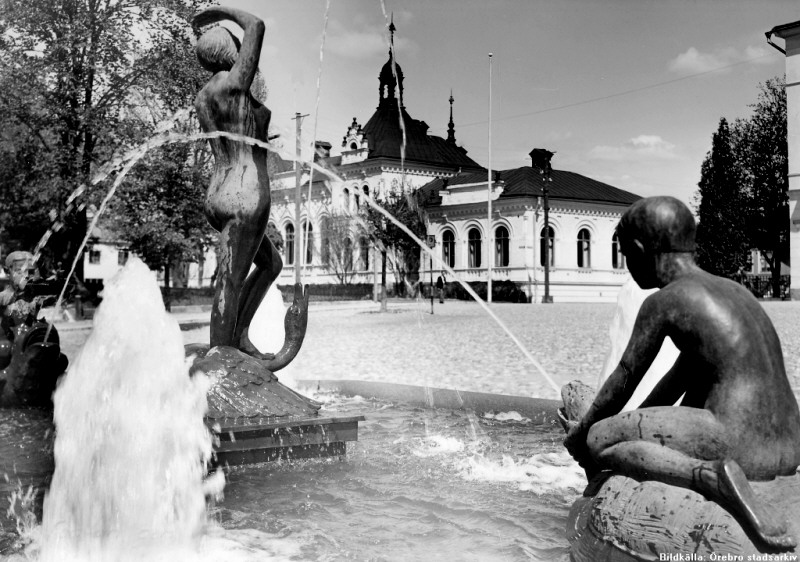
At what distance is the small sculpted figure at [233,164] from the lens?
554 centimetres

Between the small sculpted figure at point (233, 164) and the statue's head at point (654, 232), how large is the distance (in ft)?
11.2

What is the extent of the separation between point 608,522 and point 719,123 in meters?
46.5

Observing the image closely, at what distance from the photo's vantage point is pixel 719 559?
2.21 meters

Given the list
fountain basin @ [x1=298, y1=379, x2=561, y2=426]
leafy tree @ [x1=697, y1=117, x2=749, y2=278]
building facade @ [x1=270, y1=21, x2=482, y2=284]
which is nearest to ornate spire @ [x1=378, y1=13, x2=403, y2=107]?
building facade @ [x1=270, y1=21, x2=482, y2=284]

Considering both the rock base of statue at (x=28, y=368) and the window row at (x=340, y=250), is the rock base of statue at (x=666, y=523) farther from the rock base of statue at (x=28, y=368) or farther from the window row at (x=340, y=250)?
the window row at (x=340, y=250)

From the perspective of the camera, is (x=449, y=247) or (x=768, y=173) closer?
(x=768, y=173)

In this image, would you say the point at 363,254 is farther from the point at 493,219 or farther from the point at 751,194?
the point at 751,194

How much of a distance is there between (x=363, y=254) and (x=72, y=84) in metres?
36.2

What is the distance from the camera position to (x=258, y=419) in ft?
16.4

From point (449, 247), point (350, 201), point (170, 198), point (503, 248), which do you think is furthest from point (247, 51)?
point (350, 201)

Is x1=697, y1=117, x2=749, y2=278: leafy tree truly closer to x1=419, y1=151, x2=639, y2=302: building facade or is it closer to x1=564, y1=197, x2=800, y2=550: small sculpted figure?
x1=419, y1=151, x2=639, y2=302: building facade

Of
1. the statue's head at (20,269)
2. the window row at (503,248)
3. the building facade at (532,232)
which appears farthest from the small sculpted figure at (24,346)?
the window row at (503,248)

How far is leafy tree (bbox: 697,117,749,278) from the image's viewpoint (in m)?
41.9

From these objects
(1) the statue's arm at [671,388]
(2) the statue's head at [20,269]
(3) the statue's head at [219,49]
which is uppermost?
(3) the statue's head at [219,49]
